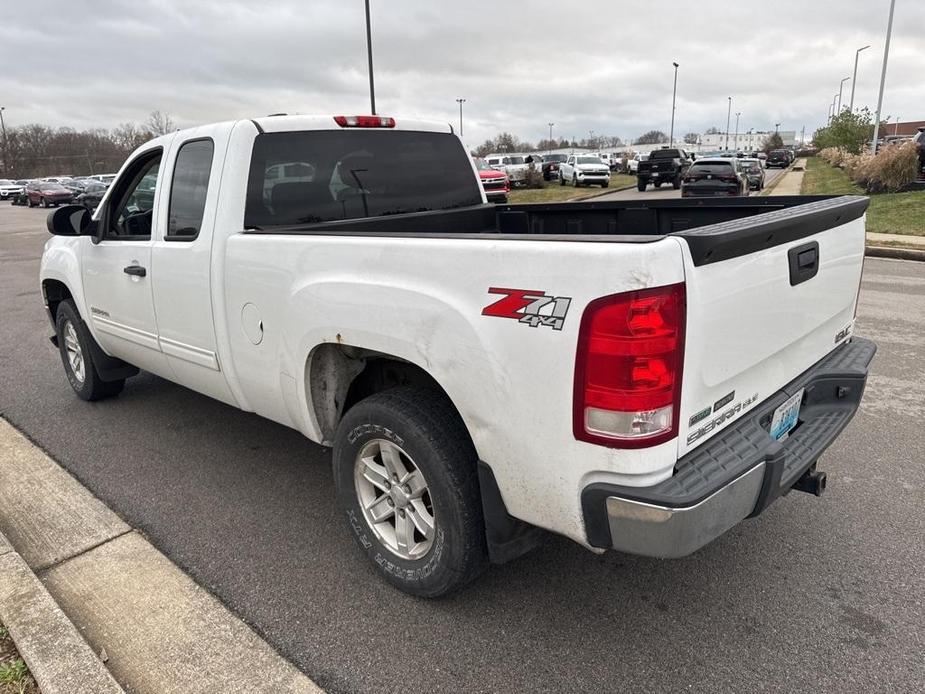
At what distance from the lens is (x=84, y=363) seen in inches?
204

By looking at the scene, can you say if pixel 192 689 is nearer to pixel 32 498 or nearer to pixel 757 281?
pixel 32 498

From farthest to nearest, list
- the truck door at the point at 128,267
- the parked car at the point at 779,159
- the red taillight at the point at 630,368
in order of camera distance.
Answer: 1. the parked car at the point at 779,159
2. the truck door at the point at 128,267
3. the red taillight at the point at 630,368

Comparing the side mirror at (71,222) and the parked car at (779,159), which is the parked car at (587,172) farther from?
the parked car at (779,159)

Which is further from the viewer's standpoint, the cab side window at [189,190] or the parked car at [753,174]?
the parked car at [753,174]

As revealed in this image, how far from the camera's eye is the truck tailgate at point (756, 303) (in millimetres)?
2037

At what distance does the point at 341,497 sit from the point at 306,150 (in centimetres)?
179

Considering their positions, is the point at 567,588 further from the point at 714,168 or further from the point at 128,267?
the point at 714,168

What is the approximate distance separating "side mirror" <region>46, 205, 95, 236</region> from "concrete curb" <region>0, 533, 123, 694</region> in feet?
7.50

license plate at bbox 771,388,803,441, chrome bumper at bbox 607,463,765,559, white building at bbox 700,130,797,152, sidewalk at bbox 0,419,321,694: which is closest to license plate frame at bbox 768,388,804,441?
license plate at bbox 771,388,803,441

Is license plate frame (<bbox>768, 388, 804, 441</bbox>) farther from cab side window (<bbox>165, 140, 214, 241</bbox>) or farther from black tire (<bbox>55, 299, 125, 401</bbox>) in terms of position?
black tire (<bbox>55, 299, 125, 401</bbox>)

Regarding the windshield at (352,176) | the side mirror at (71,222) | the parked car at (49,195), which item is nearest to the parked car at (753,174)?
the windshield at (352,176)

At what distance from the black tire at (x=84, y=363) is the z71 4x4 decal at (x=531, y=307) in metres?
3.98

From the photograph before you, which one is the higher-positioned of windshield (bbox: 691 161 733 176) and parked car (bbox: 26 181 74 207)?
windshield (bbox: 691 161 733 176)

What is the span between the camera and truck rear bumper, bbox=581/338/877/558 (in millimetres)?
2020
